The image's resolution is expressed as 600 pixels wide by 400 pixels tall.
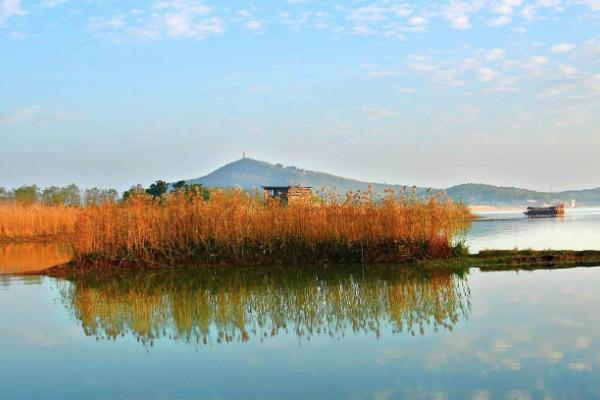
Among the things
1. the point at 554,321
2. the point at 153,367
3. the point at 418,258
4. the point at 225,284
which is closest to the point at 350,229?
the point at 418,258

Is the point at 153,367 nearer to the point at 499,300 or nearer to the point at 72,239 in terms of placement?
the point at 499,300

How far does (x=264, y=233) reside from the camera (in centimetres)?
1512

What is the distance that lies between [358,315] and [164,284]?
16.5 ft

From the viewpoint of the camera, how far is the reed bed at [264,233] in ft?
48.4

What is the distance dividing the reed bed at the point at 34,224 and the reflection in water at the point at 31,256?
1.91 meters

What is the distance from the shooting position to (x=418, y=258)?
14789 mm

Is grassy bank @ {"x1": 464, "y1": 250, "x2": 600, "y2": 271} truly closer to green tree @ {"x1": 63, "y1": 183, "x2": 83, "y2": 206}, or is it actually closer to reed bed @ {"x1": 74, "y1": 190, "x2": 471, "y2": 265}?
reed bed @ {"x1": 74, "y1": 190, "x2": 471, "y2": 265}

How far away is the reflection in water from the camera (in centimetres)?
1581

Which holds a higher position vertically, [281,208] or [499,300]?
[281,208]

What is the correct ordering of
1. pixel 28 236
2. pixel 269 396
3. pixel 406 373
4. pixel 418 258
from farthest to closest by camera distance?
1. pixel 28 236
2. pixel 418 258
3. pixel 406 373
4. pixel 269 396

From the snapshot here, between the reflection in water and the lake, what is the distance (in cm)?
348

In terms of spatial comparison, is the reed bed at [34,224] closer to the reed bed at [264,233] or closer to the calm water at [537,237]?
the reed bed at [264,233]

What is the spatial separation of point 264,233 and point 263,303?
18.0 feet

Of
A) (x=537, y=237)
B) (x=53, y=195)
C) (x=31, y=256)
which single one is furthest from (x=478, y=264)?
(x=53, y=195)
